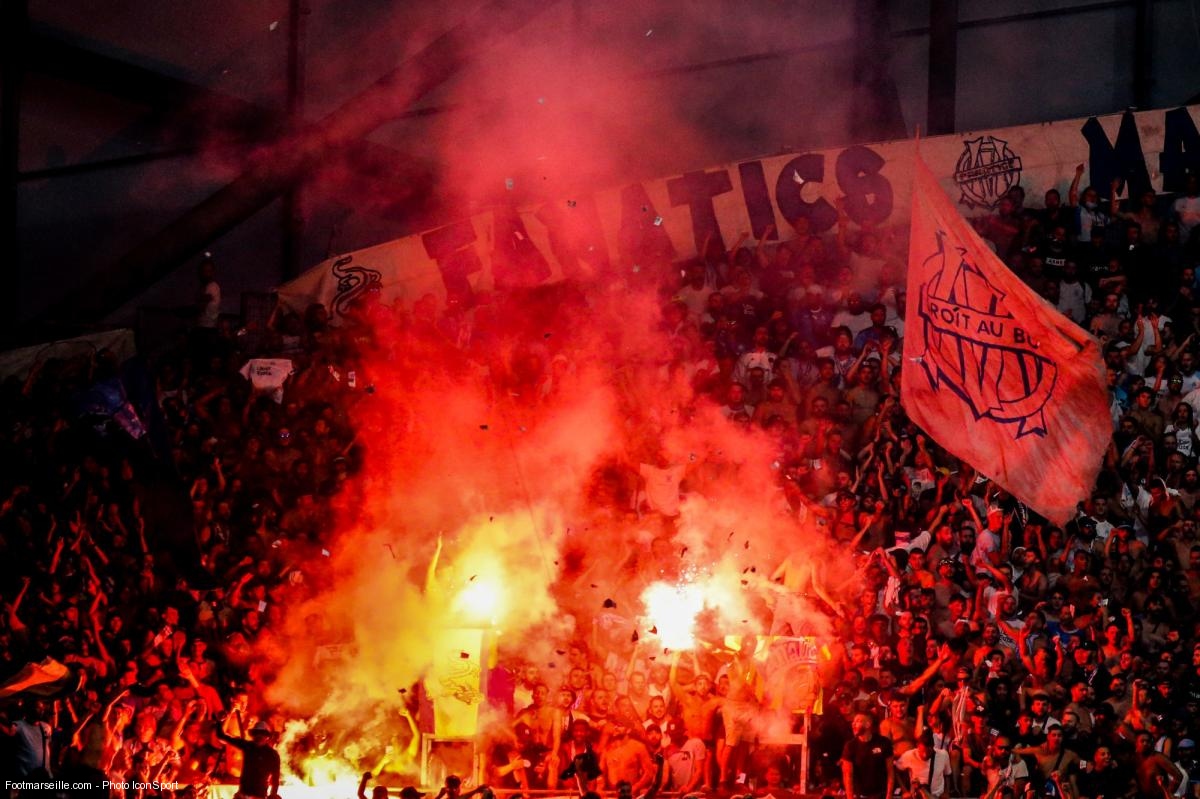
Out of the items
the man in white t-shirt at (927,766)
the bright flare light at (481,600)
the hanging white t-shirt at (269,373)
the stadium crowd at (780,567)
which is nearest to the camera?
the man in white t-shirt at (927,766)

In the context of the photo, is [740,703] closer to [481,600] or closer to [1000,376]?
[481,600]

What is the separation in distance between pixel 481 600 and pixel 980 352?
14.9ft

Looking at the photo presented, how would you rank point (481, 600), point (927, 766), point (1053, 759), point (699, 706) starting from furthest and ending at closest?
point (481, 600) → point (699, 706) → point (927, 766) → point (1053, 759)

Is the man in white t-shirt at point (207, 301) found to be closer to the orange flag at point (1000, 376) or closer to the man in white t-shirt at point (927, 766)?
the orange flag at point (1000, 376)

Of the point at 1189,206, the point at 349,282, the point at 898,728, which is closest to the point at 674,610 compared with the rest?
the point at 898,728

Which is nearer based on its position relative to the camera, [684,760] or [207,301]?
[684,760]

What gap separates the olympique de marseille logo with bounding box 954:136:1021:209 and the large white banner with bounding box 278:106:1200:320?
12 mm

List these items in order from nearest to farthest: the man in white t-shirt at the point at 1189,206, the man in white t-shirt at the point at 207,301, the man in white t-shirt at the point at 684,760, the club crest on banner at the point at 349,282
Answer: the man in white t-shirt at the point at 684,760
the man in white t-shirt at the point at 1189,206
the club crest on banner at the point at 349,282
the man in white t-shirt at the point at 207,301

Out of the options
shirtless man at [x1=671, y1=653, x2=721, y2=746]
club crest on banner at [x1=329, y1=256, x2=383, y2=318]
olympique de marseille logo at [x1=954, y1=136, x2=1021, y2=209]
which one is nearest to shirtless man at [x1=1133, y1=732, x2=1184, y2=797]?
shirtless man at [x1=671, y1=653, x2=721, y2=746]

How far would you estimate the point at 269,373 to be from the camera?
14.0 m

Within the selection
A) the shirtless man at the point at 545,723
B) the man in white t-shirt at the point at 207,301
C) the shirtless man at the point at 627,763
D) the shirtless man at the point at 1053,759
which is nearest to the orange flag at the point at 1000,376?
the shirtless man at the point at 1053,759

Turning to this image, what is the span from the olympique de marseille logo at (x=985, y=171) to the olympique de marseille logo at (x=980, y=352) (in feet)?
14.7

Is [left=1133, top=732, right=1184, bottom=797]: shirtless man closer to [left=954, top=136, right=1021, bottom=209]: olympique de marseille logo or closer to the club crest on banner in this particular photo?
[left=954, top=136, right=1021, bottom=209]: olympique de marseille logo

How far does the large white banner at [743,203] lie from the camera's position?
13.7 meters
